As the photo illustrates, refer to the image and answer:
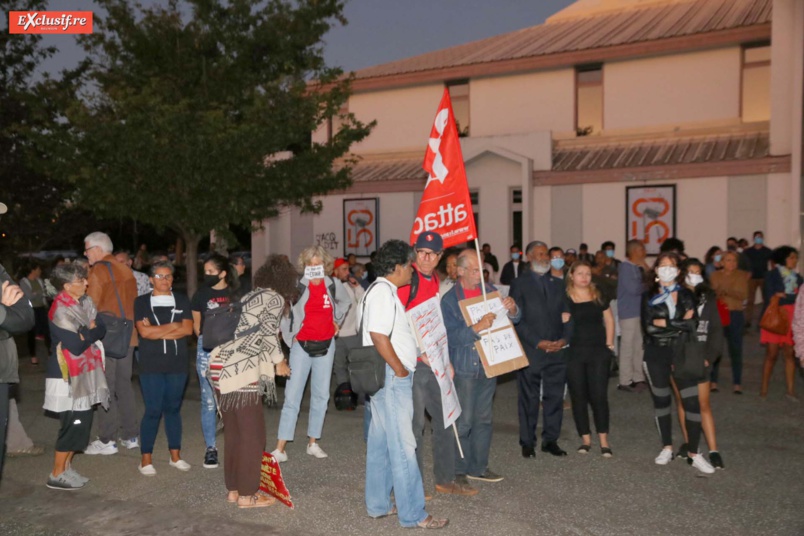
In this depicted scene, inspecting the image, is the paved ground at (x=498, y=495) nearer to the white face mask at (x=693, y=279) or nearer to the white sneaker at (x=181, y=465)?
the white sneaker at (x=181, y=465)

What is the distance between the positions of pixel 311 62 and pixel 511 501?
13.3 meters

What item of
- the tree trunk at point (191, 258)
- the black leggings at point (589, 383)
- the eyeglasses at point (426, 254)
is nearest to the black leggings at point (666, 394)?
the black leggings at point (589, 383)

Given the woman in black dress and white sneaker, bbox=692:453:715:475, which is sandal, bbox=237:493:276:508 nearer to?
the woman in black dress

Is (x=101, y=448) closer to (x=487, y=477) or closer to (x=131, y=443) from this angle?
(x=131, y=443)

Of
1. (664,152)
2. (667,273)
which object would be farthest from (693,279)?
(664,152)

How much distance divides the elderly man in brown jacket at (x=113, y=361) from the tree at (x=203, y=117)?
7.29 metres

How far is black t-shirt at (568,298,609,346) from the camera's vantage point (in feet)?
24.2

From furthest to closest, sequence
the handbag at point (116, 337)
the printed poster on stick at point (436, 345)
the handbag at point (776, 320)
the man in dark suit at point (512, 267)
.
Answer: the man in dark suit at point (512, 267) < the handbag at point (776, 320) < the handbag at point (116, 337) < the printed poster on stick at point (436, 345)

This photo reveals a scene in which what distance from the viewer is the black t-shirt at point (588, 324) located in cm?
739

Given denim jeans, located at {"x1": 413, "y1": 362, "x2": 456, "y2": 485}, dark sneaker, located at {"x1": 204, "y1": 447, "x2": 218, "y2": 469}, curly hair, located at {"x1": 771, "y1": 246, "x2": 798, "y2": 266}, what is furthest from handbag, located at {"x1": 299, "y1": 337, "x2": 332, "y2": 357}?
curly hair, located at {"x1": 771, "y1": 246, "x2": 798, "y2": 266}

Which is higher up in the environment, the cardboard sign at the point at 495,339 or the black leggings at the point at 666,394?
the cardboard sign at the point at 495,339

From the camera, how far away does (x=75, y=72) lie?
76.7 ft

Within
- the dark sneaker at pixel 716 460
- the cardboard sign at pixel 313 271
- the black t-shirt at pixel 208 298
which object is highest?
the cardboard sign at pixel 313 271

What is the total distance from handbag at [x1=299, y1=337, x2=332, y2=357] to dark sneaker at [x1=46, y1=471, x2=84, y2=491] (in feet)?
7.20
